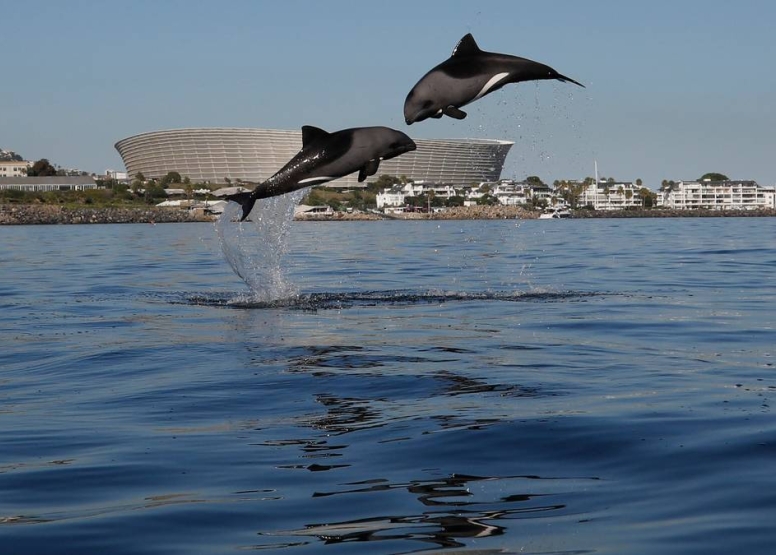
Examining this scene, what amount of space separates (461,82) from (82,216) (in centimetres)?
12525

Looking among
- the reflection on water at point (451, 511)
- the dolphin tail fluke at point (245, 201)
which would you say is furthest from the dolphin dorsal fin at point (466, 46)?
the reflection on water at point (451, 511)

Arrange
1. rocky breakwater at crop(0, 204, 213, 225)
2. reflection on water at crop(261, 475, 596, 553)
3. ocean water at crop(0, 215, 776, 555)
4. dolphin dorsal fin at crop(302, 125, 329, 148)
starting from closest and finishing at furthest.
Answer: reflection on water at crop(261, 475, 596, 553) < ocean water at crop(0, 215, 776, 555) < dolphin dorsal fin at crop(302, 125, 329, 148) < rocky breakwater at crop(0, 204, 213, 225)

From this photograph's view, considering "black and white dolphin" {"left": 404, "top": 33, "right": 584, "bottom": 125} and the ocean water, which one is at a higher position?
"black and white dolphin" {"left": 404, "top": 33, "right": 584, "bottom": 125}

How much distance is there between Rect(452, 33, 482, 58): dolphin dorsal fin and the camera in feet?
35.0

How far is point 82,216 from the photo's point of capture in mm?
129625

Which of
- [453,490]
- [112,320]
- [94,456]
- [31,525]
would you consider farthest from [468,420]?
[112,320]

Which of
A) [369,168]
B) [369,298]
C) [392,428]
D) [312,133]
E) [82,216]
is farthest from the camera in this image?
[82,216]

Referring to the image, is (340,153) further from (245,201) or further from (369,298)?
(369,298)

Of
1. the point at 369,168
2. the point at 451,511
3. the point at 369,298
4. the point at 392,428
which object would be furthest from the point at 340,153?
the point at 369,298

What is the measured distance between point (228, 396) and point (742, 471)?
15.2 ft

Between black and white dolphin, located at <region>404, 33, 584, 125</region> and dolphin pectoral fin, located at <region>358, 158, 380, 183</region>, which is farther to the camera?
dolphin pectoral fin, located at <region>358, 158, 380, 183</region>

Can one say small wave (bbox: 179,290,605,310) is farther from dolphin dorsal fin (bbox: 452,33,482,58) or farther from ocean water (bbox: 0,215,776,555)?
dolphin dorsal fin (bbox: 452,33,482,58)

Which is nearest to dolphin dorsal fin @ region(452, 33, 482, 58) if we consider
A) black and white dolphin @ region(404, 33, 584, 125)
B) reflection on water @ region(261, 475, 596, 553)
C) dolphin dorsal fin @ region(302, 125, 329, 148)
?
black and white dolphin @ region(404, 33, 584, 125)

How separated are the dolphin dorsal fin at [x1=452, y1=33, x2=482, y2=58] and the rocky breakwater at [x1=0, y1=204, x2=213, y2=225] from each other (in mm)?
114415
